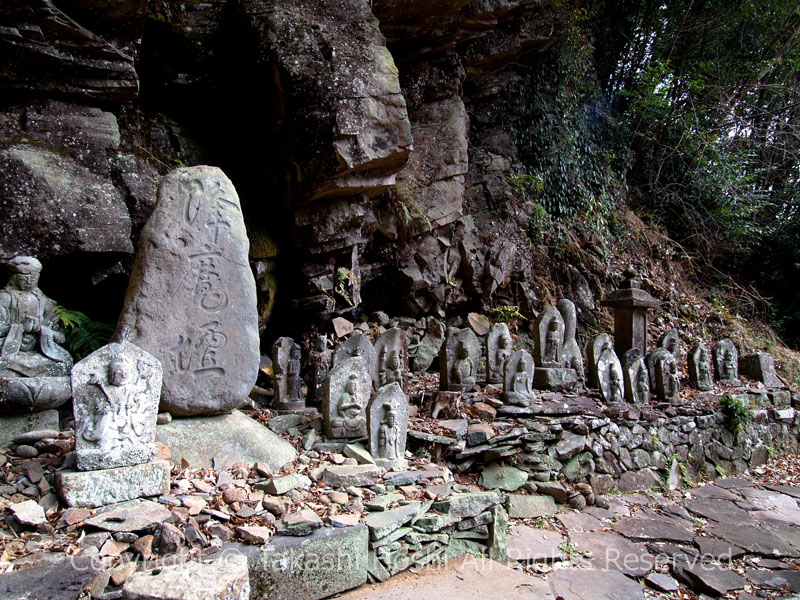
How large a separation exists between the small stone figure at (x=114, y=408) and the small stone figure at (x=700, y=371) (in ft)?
24.4

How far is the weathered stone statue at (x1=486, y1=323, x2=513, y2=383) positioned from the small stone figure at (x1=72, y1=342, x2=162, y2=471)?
4529 millimetres

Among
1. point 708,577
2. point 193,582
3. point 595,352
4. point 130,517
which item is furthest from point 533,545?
point 595,352

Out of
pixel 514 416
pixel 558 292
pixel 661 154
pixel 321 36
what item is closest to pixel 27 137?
pixel 321 36

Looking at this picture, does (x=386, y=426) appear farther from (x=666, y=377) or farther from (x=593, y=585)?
(x=666, y=377)

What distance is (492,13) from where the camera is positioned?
31.3ft

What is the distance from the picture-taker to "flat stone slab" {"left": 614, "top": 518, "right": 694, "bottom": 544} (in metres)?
4.48

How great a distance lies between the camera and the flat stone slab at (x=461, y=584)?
2994mm

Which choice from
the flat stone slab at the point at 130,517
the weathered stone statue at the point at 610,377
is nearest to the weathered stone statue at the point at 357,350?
the flat stone slab at the point at 130,517

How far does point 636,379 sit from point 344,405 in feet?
14.0

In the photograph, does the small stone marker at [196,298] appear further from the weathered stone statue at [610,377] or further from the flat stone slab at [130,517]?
the weathered stone statue at [610,377]

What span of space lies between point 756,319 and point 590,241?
467cm

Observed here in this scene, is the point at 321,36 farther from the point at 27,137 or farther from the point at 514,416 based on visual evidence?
the point at 514,416

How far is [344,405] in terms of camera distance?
4.38 meters

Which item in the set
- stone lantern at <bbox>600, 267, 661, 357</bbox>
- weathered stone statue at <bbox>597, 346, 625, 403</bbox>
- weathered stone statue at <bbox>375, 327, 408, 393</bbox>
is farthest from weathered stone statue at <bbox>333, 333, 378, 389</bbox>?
stone lantern at <bbox>600, 267, 661, 357</bbox>
